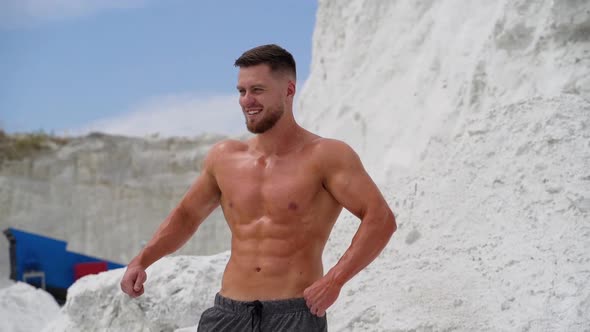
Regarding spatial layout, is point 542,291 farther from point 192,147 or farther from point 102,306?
point 192,147

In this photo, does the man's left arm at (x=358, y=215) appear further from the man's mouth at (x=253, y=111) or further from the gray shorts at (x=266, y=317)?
the man's mouth at (x=253, y=111)

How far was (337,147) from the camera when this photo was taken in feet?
9.54

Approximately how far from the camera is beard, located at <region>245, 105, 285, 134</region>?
292cm

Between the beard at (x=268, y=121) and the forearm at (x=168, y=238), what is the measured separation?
0.54m

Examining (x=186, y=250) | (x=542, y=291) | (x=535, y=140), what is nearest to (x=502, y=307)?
(x=542, y=291)

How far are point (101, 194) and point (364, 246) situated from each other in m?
18.0

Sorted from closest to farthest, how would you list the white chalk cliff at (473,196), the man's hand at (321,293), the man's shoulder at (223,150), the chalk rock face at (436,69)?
the man's hand at (321,293) → the man's shoulder at (223,150) → the white chalk cliff at (473,196) → the chalk rock face at (436,69)

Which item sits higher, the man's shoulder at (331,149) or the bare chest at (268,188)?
the man's shoulder at (331,149)

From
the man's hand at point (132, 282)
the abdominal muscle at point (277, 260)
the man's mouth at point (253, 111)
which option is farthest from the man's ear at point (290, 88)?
the man's hand at point (132, 282)

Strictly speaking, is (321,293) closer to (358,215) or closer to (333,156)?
(358,215)

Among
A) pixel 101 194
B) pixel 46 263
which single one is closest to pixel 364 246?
pixel 46 263

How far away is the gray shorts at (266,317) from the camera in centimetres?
281

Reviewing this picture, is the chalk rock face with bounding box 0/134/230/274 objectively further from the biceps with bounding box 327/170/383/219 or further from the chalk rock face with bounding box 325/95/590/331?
the biceps with bounding box 327/170/383/219

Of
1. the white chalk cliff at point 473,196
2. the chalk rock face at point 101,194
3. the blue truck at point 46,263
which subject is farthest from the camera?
the chalk rock face at point 101,194
